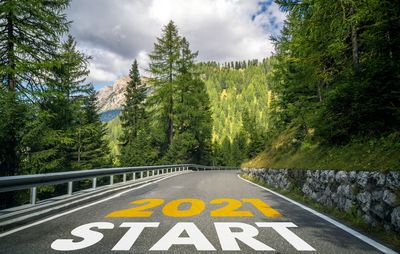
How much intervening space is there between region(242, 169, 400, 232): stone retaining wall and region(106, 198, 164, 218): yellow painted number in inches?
173

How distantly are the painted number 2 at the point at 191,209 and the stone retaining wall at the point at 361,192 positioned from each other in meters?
1.54

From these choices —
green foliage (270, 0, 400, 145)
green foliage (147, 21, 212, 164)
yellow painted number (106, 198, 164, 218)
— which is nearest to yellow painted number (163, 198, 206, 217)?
yellow painted number (106, 198, 164, 218)

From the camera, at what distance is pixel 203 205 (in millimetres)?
8422

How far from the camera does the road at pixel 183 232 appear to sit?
4.54 metres

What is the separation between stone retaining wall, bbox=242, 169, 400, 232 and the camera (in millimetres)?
5426

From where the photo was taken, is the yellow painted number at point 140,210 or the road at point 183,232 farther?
the yellow painted number at point 140,210

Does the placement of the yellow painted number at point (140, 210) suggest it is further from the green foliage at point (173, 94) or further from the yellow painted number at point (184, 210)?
the green foliage at point (173, 94)

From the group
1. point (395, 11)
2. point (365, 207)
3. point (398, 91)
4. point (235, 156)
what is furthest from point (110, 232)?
point (235, 156)

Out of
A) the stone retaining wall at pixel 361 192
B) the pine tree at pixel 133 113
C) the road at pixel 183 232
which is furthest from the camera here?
the pine tree at pixel 133 113

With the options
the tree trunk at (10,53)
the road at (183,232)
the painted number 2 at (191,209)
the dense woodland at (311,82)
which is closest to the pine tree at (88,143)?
the dense woodland at (311,82)

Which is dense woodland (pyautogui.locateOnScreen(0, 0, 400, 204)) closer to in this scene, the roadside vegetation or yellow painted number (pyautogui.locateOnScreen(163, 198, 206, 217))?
the roadside vegetation

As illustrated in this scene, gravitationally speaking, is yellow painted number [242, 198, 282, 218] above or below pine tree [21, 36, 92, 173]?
below

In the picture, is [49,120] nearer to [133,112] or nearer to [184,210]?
[184,210]

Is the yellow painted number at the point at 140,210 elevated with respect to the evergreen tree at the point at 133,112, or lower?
lower
